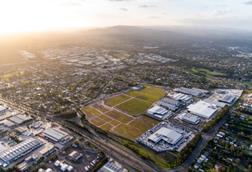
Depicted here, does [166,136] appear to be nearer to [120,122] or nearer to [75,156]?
[120,122]

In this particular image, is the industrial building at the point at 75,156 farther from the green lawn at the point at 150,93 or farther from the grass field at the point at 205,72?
the grass field at the point at 205,72

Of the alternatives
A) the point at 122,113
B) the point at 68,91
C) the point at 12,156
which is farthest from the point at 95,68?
the point at 12,156

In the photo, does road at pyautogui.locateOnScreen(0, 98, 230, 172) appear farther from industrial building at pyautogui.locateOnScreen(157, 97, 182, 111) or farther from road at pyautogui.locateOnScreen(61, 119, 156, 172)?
industrial building at pyautogui.locateOnScreen(157, 97, 182, 111)

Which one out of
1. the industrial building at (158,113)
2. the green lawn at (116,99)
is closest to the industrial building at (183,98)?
the industrial building at (158,113)

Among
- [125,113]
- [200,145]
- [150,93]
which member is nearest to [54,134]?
[125,113]

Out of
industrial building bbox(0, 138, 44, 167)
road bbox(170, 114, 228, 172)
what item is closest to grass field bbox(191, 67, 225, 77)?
road bbox(170, 114, 228, 172)

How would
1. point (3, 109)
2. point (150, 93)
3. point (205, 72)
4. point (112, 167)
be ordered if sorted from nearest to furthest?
point (112, 167) → point (3, 109) → point (150, 93) → point (205, 72)
